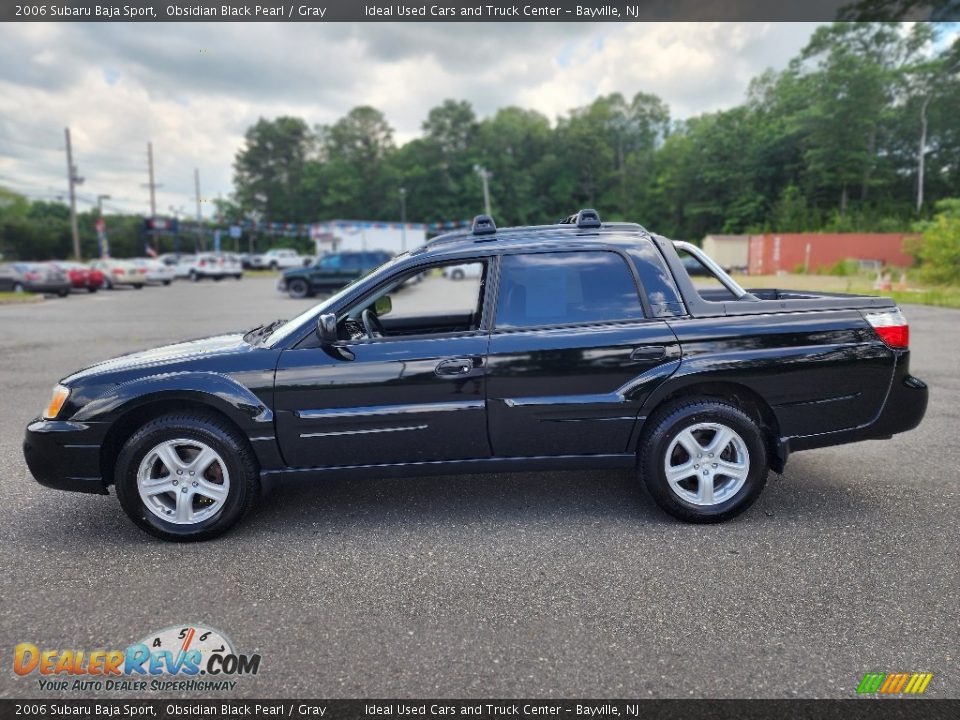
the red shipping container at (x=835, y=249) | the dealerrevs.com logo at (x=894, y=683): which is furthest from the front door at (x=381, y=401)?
the red shipping container at (x=835, y=249)

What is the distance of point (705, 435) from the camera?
3.54 m

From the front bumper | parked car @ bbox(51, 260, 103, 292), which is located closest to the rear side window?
the front bumper

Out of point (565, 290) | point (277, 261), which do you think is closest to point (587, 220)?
point (565, 290)

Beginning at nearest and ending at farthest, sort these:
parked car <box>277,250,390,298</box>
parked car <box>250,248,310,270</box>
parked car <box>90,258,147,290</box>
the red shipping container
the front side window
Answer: the front side window → parked car <box>277,250,390,298</box> → parked car <box>90,258,147,290</box> → the red shipping container → parked car <box>250,248,310,270</box>

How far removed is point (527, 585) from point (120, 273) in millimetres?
32588

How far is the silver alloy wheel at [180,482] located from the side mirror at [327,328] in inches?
34.9

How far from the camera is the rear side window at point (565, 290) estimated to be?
357 cm

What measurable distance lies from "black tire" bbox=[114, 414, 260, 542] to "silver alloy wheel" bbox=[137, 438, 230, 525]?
24 mm

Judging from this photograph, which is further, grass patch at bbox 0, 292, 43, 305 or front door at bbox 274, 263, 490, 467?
grass patch at bbox 0, 292, 43, 305

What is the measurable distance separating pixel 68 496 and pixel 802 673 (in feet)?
14.5

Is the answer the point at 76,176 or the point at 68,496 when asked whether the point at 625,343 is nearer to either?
the point at 68,496

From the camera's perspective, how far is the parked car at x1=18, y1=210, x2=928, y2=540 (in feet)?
11.1

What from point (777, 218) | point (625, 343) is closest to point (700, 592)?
point (625, 343)

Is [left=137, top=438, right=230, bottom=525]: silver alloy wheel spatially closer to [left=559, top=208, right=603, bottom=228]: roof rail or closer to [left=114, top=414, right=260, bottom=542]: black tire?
[left=114, top=414, right=260, bottom=542]: black tire
